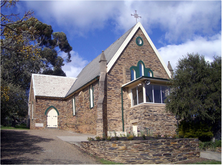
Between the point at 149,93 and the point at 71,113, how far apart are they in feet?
38.5

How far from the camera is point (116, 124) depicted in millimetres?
18406

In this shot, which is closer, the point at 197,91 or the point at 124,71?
the point at 197,91

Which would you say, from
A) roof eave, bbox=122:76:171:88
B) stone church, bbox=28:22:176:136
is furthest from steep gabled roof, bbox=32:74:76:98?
roof eave, bbox=122:76:171:88

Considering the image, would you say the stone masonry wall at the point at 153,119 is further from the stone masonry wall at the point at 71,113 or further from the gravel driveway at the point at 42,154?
the gravel driveway at the point at 42,154

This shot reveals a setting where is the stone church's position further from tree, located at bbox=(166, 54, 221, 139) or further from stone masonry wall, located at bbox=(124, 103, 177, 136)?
tree, located at bbox=(166, 54, 221, 139)

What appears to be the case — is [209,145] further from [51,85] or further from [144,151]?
[51,85]

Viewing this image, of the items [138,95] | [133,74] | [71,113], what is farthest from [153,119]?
[71,113]

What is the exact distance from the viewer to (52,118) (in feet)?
88.8

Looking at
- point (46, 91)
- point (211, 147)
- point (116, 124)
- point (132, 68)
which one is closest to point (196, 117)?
point (211, 147)

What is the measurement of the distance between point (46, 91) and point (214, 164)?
2191 cm

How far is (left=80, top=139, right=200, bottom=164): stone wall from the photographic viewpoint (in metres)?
10.4

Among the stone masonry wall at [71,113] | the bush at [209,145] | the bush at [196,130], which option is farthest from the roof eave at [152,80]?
the bush at [209,145]

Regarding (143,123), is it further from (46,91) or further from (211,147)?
(46,91)

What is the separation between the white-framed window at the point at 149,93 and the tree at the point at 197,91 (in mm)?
2009
